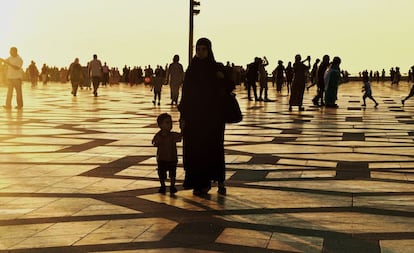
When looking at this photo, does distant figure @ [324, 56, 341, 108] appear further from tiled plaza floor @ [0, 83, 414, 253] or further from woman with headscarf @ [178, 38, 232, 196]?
woman with headscarf @ [178, 38, 232, 196]

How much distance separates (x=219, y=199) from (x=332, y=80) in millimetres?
19400

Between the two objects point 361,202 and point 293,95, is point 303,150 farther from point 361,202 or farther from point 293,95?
point 293,95

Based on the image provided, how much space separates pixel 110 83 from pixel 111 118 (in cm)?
4860

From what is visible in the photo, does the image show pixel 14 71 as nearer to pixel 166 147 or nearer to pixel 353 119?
pixel 353 119

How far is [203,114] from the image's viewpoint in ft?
26.9

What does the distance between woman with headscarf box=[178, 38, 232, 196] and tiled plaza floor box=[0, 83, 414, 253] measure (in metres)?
0.28

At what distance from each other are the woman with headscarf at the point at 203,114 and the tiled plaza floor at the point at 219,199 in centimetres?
28

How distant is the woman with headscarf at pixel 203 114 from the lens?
819cm

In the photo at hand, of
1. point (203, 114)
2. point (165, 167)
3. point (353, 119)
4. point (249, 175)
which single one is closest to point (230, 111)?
point (203, 114)

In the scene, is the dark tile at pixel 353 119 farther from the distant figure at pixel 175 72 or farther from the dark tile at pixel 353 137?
the distant figure at pixel 175 72

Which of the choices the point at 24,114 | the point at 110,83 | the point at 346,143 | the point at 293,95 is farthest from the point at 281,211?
the point at 110,83

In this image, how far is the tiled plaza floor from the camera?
586 centimetres

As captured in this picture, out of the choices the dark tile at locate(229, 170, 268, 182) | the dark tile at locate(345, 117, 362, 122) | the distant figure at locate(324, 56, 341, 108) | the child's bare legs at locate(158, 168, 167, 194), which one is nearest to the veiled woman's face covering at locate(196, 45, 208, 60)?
the child's bare legs at locate(158, 168, 167, 194)

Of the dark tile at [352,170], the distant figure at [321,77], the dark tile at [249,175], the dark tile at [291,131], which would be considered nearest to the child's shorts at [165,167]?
the dark tile at [249,175]
